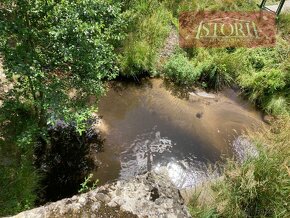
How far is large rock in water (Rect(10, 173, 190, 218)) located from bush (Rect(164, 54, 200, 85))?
568cm

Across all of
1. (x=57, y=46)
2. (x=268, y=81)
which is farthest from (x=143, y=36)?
(x=57, y=46)

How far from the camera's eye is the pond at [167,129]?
20.3ft

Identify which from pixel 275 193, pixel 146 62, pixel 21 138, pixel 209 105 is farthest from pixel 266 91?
pixel 21 138

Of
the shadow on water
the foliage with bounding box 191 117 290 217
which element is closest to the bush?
the shadow on water

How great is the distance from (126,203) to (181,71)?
19.7ft

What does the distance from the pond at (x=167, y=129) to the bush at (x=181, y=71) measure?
309 mm

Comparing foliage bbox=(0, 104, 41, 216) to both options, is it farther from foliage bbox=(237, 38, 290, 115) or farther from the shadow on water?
foliage bbox=(237, 38, 290, 115)

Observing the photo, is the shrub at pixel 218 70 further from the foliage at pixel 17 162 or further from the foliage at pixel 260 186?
the foliage at pixel 17 162

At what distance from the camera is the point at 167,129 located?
7.07 meters

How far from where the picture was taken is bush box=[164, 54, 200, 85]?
8008 millimetres

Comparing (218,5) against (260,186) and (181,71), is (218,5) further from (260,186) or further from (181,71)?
(260,186)

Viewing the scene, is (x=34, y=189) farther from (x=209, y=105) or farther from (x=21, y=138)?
(x=209, y=105)

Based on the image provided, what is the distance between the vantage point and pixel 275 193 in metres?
4.17

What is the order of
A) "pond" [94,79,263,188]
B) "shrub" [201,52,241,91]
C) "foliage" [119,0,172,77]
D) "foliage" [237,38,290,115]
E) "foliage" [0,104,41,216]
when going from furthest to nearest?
"shrub" [201,52,241,91]
"foliage" [237,38,290,115]
"foliage" [119,0,172,77]
"pond" [94,79,263,188]
"foliage" [0,104,41,216]
